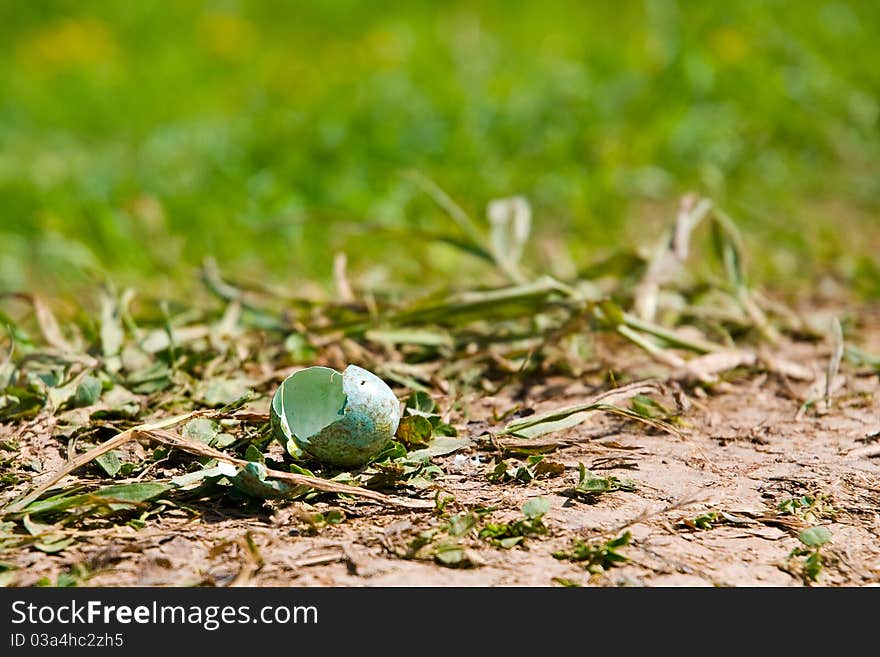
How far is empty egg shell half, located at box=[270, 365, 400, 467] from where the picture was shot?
80.6 inches

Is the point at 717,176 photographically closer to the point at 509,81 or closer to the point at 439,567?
the point at 509,81

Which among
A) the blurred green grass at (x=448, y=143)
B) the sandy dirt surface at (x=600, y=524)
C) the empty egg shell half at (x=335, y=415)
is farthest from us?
the blurred green grass at (x=448, y=143)

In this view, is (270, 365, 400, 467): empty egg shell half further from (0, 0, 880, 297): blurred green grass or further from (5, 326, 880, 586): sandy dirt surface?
(0, 0, 880, 297): blurred green grass

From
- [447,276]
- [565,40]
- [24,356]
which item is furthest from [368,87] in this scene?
[24,356]

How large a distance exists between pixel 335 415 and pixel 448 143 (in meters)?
3.38

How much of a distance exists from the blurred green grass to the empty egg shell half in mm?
1121

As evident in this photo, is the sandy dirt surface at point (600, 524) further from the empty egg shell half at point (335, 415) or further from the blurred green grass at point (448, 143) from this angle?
the blurred green grass at point (448, 143)

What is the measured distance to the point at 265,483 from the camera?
6.42ft

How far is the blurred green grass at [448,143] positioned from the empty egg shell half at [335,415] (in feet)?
3.68

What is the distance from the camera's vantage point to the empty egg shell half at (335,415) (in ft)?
6.72

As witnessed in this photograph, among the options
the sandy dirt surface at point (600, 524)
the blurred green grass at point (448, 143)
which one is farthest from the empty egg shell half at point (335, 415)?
the blurred green grass at point (448, 143)

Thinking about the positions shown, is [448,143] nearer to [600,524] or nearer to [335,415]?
[335,415]

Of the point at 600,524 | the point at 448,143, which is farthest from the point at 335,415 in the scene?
the point at 448,143

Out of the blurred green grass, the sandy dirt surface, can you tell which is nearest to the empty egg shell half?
the sandy dirt surface
